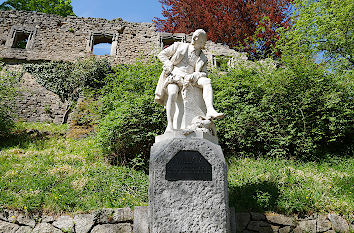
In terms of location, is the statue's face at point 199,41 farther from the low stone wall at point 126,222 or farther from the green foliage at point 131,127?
the green foliage at point 131,127

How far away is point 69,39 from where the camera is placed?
48.5ft

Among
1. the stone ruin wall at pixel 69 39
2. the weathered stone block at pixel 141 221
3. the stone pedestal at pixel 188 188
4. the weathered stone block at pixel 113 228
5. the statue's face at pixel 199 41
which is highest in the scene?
the stone ruin wall at pixel 69 39

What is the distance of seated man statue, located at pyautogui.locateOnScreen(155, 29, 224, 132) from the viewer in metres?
3.97

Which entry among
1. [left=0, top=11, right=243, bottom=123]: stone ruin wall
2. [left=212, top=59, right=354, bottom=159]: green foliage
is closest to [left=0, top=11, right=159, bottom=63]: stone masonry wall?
[left=0, top=11, right=243, bottom=123]: stone ruin wall

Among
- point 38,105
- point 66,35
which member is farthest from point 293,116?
point 66,35

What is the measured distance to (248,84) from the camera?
28.1 feet

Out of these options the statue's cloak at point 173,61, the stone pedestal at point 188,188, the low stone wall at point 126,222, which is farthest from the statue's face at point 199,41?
the low stone wall at point 126,222

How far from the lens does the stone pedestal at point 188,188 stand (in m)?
3.15

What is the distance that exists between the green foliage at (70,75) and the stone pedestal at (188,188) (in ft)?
33.3

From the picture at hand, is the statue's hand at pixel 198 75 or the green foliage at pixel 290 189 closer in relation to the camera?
the statue's hand at pixel 198 75

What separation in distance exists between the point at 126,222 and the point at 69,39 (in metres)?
13.2

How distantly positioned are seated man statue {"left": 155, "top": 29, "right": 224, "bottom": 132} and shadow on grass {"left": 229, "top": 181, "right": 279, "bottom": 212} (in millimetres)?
1755

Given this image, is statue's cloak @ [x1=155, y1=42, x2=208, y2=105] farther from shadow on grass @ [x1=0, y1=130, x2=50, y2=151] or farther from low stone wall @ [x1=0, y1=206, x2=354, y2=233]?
shadow on grass @ [x1=0, y1=130, x2=50, y2=151]

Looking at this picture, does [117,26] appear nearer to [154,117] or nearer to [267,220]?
[154,117]
